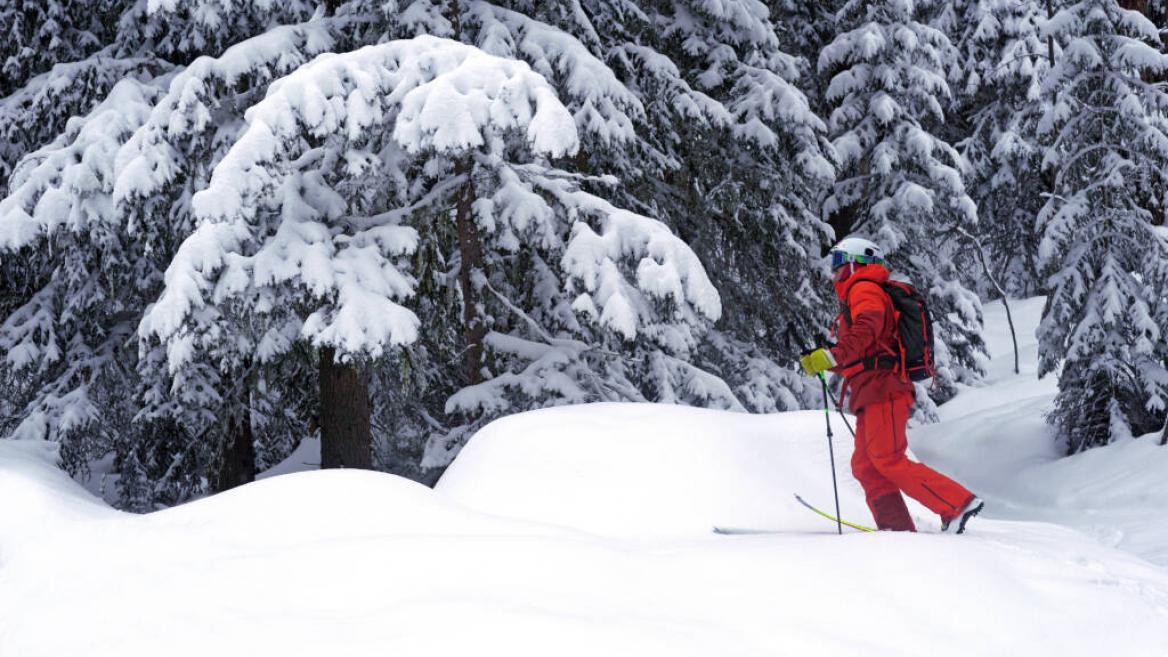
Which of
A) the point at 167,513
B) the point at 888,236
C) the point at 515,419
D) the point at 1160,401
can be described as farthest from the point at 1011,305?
the point at 167,513

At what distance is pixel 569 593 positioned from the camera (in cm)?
331

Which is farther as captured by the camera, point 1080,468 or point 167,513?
point 1080,468

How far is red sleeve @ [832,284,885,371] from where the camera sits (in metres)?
5.54

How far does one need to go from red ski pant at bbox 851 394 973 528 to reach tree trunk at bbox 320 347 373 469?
5.00m

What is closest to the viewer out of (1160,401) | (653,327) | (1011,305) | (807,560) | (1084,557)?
(807,560)

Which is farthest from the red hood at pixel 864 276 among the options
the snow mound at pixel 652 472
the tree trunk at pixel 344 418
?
the tree trunk at pixel 344 418

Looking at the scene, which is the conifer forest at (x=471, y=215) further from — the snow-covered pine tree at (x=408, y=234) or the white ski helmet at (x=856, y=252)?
the white ski helmet at (x=856, y=252)

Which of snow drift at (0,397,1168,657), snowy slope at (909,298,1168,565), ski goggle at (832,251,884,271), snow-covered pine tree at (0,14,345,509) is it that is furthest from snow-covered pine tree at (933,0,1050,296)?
snow drift at (0,397,1168,657)

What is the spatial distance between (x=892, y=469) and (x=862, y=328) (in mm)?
841

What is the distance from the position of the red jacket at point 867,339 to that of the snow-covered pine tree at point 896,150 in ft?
28.6

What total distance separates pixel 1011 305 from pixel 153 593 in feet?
102

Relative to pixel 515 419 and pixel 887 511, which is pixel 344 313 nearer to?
pixel 515 419

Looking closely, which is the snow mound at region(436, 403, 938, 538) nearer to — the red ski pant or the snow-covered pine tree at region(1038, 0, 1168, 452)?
the red ski pant

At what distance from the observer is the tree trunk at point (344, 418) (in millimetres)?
9156
